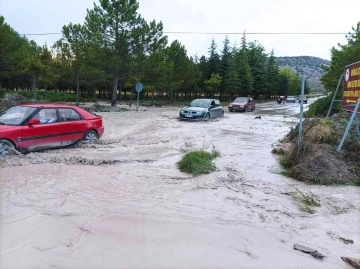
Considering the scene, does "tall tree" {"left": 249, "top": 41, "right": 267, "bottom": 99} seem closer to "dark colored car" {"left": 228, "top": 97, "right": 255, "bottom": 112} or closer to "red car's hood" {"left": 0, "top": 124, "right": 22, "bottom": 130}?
"dark colored car" {"left": 228, "top": 97, "right": 255, "bottom": 112}

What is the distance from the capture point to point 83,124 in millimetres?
9484

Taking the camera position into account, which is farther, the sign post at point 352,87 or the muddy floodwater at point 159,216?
the sign post at point 352,87

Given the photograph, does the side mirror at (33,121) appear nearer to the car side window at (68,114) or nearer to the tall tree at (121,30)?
the car side window at (68,114)

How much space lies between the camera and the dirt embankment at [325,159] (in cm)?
705

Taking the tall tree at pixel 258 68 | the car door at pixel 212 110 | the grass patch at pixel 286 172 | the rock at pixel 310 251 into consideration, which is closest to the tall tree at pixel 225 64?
the tall tree at pixel 258 68

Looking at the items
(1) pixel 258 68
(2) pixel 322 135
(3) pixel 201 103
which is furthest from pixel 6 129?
(1) pixel 258 68

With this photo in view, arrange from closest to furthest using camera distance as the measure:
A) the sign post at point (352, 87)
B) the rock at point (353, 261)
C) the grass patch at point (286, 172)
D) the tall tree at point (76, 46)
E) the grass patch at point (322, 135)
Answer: the rock at point (353, 261), the grass patch at point (286, 172), the grass patch at point (322, 135), the sign post at point (352, 87), the tall tree at point (76, 46)

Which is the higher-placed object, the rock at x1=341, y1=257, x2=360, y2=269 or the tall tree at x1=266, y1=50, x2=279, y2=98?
the tall tree at x1=266, y1=50, x2=279, y2=98

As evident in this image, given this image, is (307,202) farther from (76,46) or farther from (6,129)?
(76,46)

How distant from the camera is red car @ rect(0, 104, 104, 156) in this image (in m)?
7.64

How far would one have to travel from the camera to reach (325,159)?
743 cm

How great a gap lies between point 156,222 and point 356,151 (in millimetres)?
5816

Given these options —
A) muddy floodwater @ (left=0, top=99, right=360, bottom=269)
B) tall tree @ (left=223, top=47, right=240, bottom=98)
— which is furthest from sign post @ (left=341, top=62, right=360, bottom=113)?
tall tree @ (left=223, top=47, right=240, bottom=98)

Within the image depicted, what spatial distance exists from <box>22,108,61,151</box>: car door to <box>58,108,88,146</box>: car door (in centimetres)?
17
